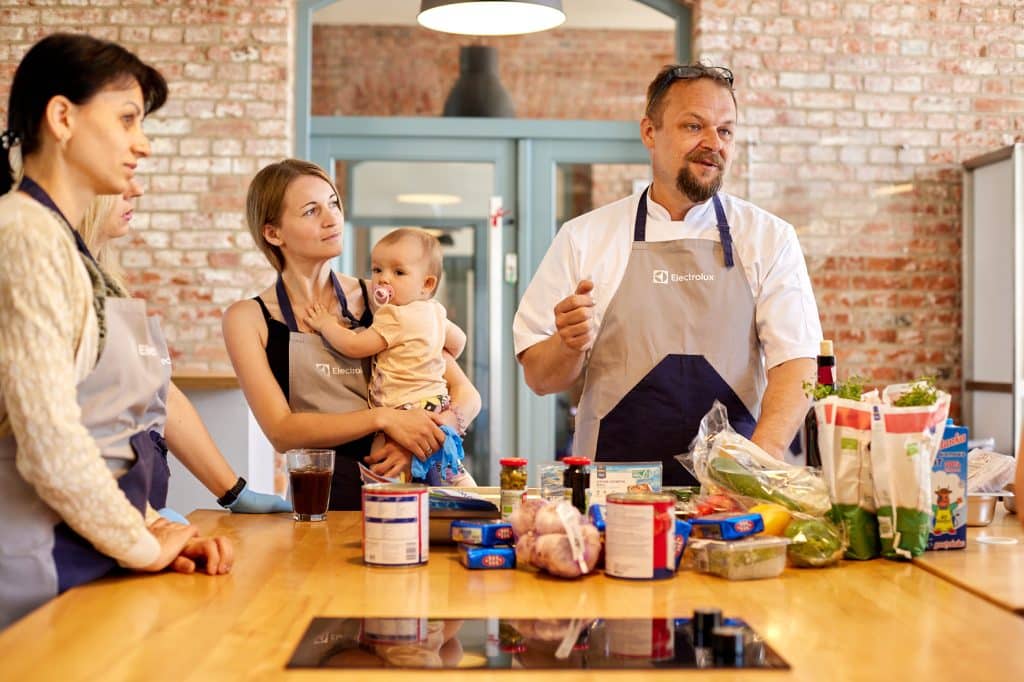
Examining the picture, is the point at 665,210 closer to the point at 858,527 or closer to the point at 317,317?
the point at 317,317

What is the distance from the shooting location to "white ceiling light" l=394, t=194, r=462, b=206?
5.95 metres

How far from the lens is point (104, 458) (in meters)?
1.71

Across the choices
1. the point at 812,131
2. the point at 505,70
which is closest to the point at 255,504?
the point at 812,131

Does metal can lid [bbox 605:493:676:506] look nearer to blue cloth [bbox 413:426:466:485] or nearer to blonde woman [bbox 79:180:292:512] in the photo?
blue cloth [bbox 413:426:466:485]

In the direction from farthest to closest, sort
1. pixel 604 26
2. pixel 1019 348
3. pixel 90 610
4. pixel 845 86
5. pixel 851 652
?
pixel 604 26, pixel 845 86, pixel 1019 348, pixel 90 610, pixel 851 652

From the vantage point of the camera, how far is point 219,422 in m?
4.41

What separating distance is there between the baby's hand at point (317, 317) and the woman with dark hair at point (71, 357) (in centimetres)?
68

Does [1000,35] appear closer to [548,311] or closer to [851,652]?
[548,311]


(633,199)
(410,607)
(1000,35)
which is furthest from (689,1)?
(410,607)

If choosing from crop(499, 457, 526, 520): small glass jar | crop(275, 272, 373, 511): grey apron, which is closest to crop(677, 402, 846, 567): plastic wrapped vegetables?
crop(499, 457, 526, 520): small glass jar

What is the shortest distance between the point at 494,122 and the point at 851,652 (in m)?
4.83

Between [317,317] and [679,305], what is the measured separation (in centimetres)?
93

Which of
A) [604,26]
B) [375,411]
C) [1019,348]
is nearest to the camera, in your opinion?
[375,411]

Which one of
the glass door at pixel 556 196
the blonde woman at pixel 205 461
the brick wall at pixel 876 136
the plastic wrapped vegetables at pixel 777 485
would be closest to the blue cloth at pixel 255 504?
the blonde woman at pixel 205 461
